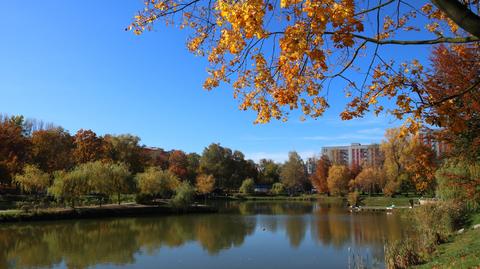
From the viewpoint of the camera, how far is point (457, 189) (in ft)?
62.8

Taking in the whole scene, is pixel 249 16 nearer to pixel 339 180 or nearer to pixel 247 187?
pixel 339 180

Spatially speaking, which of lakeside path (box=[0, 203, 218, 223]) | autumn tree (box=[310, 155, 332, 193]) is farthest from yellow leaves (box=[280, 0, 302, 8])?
autumn tree (box=[310, 155, 332, 193])

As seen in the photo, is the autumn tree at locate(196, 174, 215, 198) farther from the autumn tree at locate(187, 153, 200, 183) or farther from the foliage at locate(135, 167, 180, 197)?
the foliage at locate(135, 167, 180, 197)

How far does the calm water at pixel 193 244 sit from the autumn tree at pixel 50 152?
2253 centimetres

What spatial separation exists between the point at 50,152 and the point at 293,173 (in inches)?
1796

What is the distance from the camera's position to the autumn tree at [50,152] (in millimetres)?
47531

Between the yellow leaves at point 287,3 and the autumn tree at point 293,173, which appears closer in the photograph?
the yellow leaves at point 287,3

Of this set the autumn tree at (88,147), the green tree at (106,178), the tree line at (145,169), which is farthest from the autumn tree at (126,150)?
the green tree at (106,178)

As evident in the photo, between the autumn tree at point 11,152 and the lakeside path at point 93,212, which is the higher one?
the autumn tree at point 11,152

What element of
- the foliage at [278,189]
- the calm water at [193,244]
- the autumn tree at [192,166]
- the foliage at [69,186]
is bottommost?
the calm water at [193,244]

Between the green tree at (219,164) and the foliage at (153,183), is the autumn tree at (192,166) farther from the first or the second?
the foliage at (153,183)

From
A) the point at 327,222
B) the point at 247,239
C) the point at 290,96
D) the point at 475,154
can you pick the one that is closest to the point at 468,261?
the point at 475,154

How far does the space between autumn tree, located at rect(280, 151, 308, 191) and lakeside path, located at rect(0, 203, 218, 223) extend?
43.1 m

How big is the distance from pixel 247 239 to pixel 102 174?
18.2 meters
